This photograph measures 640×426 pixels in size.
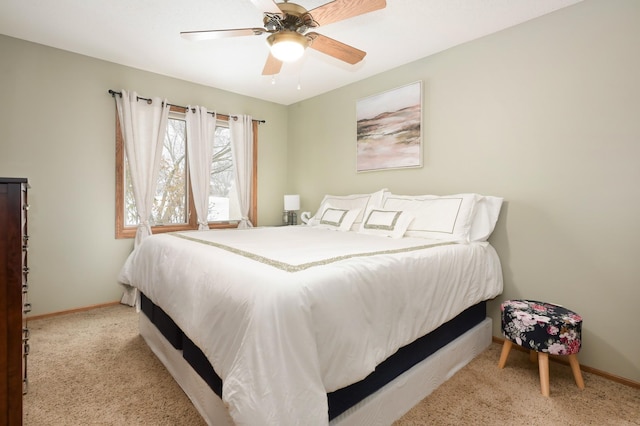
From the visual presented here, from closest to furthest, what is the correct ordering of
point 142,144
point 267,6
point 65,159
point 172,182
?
point 267,6
point 65,159
point 142,144
point 172,182

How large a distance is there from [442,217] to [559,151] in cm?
92

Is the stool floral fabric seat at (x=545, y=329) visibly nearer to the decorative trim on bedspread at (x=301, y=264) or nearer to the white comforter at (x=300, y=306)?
the white comforter at (x=300, y=306)

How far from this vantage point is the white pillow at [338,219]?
122 inches

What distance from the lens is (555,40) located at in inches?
89.4

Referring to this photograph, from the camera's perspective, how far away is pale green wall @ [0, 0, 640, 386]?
2.04 m

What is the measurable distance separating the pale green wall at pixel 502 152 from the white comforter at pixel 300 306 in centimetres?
78

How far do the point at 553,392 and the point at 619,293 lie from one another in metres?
0.80

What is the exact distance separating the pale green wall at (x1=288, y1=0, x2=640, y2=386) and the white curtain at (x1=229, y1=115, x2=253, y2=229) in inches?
91.8

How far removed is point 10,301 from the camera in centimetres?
117

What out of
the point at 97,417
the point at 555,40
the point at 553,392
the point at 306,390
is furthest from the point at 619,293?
the point at 97,417

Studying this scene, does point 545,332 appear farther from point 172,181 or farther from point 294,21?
point 172,181

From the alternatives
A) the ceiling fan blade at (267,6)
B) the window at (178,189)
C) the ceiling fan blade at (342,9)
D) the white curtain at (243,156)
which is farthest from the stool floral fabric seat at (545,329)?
the window at (178,189)

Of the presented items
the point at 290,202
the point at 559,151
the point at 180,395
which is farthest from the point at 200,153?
the point at 559,151

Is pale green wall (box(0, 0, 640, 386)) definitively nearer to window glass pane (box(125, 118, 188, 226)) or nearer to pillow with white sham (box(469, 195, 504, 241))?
pillow with white sham (box(469, 195, 504, 241))
